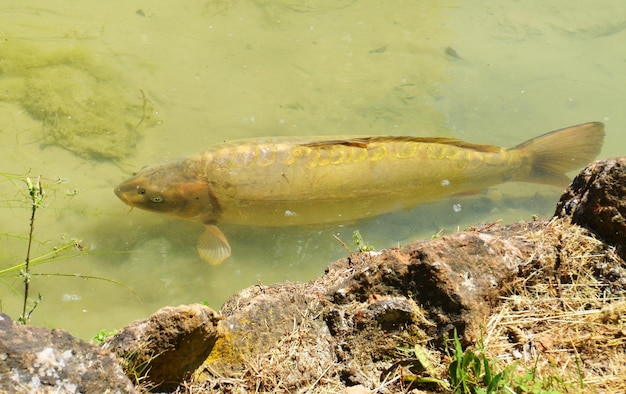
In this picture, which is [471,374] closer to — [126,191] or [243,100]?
[126,191]

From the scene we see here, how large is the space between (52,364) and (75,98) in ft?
19.0

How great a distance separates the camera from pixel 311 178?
19.2 feet

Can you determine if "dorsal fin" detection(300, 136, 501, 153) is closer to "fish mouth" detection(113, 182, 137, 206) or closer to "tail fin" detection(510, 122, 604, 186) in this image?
"tail fin" detection(510, 122, 604, 186)

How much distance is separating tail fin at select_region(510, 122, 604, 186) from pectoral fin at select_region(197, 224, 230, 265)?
3.45 metres

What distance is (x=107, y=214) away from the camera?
630cm

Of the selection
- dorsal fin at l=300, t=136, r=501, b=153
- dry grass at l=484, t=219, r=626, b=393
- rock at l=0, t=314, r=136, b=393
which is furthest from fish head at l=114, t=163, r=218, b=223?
rock at l=0, t=314, r=136, b=393

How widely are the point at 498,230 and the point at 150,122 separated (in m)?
4.87

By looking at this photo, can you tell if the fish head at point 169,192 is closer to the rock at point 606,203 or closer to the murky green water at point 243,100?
the murky green water at point 243,100

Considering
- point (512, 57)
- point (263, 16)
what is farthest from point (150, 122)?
point (512, 57)

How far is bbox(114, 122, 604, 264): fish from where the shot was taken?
5.86m

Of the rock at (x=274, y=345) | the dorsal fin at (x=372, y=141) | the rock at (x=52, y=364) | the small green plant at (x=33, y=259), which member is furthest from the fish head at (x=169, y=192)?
the rock at (x=52, y=364)

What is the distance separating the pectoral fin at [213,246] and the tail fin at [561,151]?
3445 millimetres

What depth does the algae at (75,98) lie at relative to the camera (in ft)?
22.2

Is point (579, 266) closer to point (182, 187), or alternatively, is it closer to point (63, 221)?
point (182, 187)
